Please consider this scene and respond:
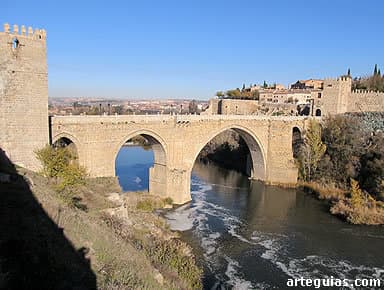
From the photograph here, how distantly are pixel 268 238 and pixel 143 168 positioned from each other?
15765 mm

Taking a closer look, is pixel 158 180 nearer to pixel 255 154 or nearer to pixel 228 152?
pixel 255 154

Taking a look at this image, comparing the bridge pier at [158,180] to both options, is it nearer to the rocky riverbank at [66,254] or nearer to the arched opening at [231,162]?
the arched opening at [231,162]

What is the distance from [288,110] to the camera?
119 ft

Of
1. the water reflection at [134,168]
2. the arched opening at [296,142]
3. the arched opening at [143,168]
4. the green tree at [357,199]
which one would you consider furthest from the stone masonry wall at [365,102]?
the water reflection at [134,168]

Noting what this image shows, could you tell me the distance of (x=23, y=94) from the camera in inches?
496

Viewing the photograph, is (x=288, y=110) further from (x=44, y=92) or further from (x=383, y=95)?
(x=44, y=92)

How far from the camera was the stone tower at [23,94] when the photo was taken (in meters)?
12.1

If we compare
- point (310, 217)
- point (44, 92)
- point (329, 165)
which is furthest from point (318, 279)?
point (329, 165)

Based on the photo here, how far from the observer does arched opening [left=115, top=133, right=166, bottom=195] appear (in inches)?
779

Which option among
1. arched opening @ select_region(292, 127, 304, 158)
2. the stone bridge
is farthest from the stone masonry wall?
the stone bridge

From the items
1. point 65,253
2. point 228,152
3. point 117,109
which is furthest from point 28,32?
point 117,109

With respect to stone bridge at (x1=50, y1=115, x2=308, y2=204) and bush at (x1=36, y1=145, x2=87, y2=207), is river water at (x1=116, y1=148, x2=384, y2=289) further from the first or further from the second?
bush at (x1=36, y1=145, x2=87, y2=207)

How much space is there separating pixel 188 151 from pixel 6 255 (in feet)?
52.1

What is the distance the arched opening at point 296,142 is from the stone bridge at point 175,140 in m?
0.83
